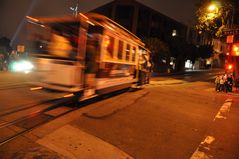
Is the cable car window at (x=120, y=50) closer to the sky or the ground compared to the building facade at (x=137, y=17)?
closer to the ground

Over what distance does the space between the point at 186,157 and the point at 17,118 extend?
472 cm

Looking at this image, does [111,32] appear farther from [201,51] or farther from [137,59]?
[201,51]

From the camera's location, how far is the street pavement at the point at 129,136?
5703 millimetres

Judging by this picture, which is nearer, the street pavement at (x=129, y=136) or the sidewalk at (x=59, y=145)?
the sidewalk at (x=59, y=145)

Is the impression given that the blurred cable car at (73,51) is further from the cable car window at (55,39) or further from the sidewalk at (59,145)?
the sidewalk at (59,145)

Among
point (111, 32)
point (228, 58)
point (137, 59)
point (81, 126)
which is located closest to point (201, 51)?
point (228, 58)

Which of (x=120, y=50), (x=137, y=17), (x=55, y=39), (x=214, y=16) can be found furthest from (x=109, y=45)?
(x=137, y=17)

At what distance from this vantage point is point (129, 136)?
7.05 metres

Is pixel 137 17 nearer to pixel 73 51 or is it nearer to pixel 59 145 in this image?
pixel 73 51

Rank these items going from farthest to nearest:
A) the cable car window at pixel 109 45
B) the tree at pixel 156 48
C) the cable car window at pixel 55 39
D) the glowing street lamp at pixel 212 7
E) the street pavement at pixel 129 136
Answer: the tree at pixel 156 48 < the glowing street lamp at pixel 212 7 < the cable car window at pixel 109 45 < the cable car window at pixel 55 39 < the street pavement at pixel 129 136

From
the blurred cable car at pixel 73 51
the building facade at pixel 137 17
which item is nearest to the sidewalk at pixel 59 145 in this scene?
the blurred cable car at pixel 73 51

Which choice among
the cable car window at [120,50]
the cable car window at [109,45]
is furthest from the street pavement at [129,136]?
the cable car window at [120,50]

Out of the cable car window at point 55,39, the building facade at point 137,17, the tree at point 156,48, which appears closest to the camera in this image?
the cable car window at point 55,39

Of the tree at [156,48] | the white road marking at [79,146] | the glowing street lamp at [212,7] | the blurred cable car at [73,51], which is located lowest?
the white road marking at [79,146]
